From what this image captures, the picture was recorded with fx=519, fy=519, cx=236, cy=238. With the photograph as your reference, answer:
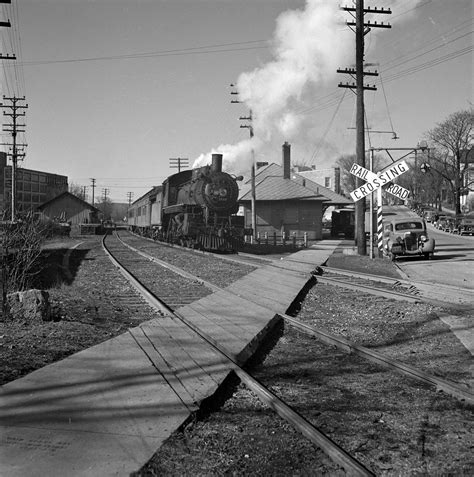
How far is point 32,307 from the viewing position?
7.37 metres

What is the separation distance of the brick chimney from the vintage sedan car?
89.8 ft

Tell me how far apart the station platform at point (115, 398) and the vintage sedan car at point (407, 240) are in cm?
1505

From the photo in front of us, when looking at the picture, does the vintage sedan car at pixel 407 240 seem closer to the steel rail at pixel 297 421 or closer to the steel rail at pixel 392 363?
the steel rail at pixel 392 363

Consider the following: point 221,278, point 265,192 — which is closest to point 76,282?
point 221,278

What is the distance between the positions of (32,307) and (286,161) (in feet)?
147

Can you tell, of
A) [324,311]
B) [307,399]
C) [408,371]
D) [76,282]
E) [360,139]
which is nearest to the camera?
[307,399]

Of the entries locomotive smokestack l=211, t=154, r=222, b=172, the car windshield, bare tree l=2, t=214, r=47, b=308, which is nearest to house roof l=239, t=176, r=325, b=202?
locomotive smokestack l=211, t=154, r=222, b=172

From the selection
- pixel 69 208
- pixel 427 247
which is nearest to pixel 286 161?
pixel 427 247

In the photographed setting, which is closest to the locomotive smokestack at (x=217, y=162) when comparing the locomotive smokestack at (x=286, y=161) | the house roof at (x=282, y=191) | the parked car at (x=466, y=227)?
the house roof at (x=282, y=191)

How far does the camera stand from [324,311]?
959 centimetres

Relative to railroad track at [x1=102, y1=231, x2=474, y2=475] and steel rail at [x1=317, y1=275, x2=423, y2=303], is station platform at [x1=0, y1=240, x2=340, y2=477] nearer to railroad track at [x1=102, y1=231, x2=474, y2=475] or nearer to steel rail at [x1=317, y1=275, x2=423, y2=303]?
railroad track at [x1=102, y1=231, x2=474, y2=475]

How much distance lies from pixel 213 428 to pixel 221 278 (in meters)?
10.4

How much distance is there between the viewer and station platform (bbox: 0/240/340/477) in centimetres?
328

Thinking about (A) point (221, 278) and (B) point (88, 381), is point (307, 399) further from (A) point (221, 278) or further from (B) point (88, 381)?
(A) point (221, 278)
